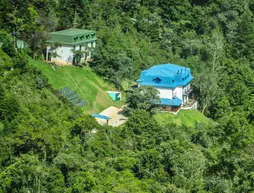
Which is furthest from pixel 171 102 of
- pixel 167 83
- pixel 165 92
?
pixel 167 83

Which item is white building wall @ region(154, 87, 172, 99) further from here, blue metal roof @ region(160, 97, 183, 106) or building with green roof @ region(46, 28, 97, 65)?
A: building with green roof @ region(46, 28, 97, 65)

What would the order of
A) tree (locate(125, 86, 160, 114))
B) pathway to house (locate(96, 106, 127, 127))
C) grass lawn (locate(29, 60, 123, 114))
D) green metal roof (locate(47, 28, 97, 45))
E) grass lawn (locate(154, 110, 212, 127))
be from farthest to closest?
1. green metal roof (locate(47, 28, 97, 45))
2. grass lawn (locate(154, 110, 212, 127))
3. tree (locate(125, 86, 160, 114))
4. grass lawn (locate(29, 60, 123, 114))
5. pathway to house (locate(96, 106, 127, 127))

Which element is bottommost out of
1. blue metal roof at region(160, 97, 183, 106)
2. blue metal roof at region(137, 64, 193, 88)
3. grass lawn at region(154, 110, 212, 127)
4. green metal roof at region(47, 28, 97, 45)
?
grass lawn at region(154, 110, 212, 127)

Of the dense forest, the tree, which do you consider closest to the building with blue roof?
the dense forest

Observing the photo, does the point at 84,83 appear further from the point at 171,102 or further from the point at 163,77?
the point at 171,102

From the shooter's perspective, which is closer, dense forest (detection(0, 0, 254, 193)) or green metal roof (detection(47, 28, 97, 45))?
dense forest (detection(0, 0, 254, 193))

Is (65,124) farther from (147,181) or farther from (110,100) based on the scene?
(110,100)

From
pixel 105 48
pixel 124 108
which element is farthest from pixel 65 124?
pixel 105 48
